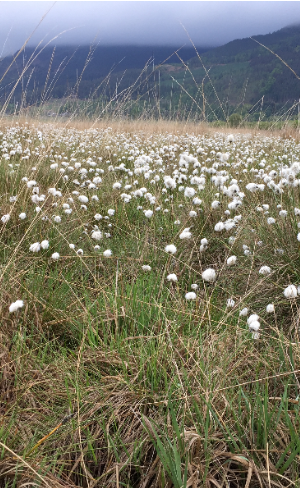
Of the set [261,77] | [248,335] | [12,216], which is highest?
[261,77]

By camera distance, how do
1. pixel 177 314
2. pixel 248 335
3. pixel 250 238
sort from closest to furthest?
pixel 248 335
pixel 177 314
pixel 250 238

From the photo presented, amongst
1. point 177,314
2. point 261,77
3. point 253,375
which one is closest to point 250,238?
point 177,314

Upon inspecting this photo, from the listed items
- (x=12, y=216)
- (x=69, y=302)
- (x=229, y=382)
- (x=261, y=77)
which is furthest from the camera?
(x=261, y=77)

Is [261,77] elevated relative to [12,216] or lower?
elevated

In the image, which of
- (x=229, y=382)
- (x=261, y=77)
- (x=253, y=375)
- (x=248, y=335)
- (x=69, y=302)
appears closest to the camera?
(x=229, y=382)

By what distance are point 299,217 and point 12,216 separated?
263 centimetres

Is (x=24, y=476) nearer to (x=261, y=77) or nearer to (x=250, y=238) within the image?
(x=250, y=238)

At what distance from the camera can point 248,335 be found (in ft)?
→ 6.68

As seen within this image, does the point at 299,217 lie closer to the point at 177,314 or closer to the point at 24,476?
the point at 177,314

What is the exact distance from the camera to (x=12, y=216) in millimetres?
3461

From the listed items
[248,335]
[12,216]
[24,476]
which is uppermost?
[12,216]

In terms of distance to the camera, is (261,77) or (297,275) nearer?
(297,275)

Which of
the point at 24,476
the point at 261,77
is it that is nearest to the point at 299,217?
the point at 24,476

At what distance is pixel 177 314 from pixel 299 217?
1.41 meters
